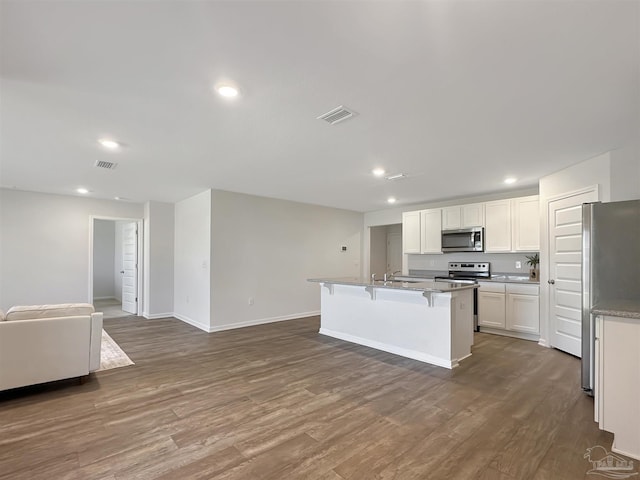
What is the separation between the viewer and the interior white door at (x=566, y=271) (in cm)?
394

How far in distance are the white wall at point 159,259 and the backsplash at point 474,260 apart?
5432 millimetres

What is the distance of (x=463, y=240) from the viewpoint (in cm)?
597

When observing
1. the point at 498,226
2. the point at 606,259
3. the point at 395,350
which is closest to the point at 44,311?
the point at 395,350

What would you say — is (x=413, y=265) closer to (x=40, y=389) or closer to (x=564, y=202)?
(x=564, y=202)

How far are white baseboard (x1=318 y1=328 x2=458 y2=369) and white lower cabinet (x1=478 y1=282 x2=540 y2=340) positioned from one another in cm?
189

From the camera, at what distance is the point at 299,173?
Answer: 4520 millimetres

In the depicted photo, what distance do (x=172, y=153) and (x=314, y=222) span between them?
393 centimetres

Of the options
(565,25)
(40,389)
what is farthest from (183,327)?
(565,25)

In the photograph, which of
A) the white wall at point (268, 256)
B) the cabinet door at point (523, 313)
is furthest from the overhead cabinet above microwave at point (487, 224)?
the white wall at point (268, 256)

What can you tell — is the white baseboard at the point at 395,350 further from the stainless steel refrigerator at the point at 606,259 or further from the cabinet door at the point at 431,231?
the cabinet door at the point at 431,231

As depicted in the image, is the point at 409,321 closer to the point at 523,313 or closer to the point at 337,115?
the point at 523,313

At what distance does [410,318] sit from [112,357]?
391 cm

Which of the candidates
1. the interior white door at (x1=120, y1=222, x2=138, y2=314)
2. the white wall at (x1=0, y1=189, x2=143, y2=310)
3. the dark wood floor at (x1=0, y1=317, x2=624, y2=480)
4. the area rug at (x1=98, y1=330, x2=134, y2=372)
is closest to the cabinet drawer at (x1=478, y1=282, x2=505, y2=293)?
the dark wood floor at (x1=0, y1=317, x2=624, y2=480)

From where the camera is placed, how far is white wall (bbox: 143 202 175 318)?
22.0 feet
